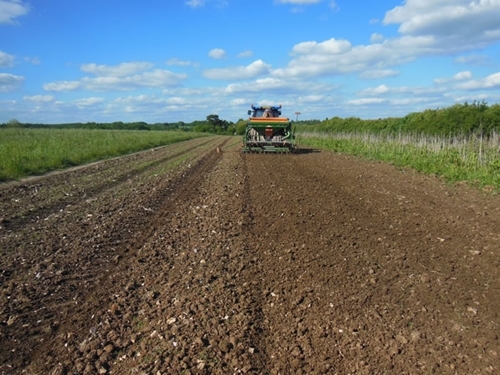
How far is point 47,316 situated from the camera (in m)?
4.11

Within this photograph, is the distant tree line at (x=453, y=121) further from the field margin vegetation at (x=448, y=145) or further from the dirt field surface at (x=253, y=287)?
the dirt field surface at (x=253, y=287)

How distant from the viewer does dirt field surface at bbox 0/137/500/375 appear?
11.0 ft

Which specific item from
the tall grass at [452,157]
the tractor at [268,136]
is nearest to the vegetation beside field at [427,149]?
the tall grass at [452,157]

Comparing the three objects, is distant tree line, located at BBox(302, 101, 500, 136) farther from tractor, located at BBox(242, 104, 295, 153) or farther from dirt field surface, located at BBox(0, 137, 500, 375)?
dirt field surface, located at BBox(0, 137, 500, 375)

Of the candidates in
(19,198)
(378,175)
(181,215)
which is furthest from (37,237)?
(378,175)

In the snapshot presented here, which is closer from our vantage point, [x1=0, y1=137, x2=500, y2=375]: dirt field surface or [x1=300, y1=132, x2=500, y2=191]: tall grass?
[x1=0, y1=137, x2=500, y2=375]: dirt field surface

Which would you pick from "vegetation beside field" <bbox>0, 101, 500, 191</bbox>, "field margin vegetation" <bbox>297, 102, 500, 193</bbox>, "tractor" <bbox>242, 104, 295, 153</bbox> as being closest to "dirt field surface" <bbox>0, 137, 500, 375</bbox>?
"field margin vegetation" <bbox>297, 102, 500, 193</bbox>

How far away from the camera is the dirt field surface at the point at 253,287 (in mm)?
3344

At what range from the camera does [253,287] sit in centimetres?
464

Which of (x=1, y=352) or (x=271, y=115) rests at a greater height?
(x=271, y=115)

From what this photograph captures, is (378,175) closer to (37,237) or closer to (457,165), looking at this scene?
(457,165)

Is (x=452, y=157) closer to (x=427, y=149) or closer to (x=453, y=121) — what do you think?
(x=427, y=149)

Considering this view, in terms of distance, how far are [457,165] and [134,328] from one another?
13318mm

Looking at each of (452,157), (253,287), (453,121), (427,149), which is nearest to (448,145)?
(427,149)
